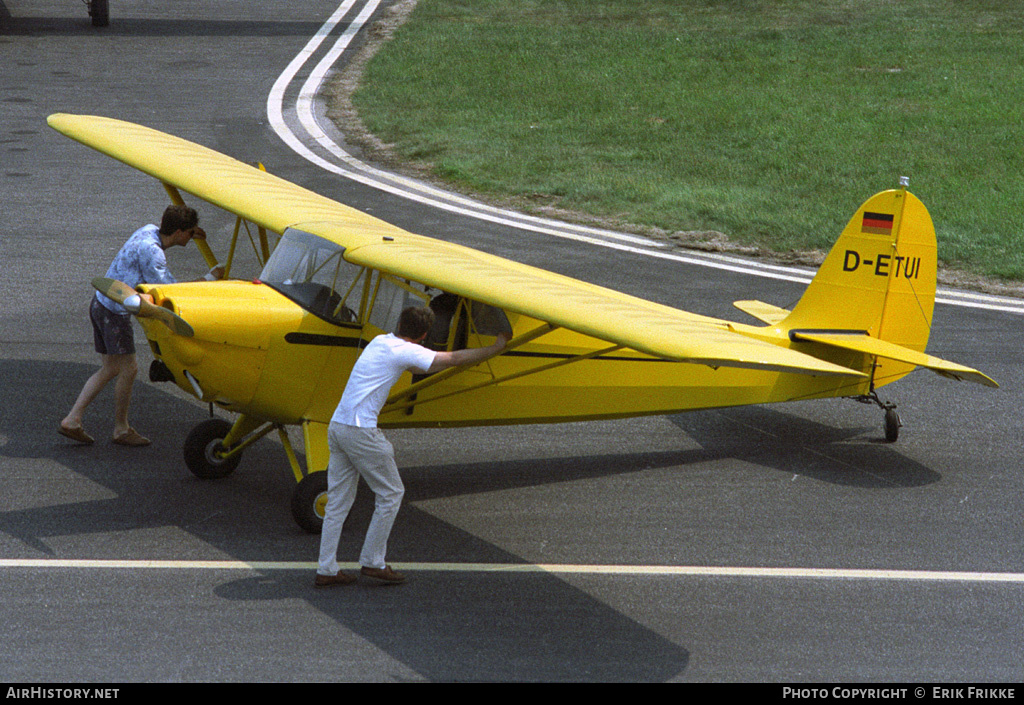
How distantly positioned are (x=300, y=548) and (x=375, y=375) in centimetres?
157

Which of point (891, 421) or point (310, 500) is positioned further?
point (891, 421)

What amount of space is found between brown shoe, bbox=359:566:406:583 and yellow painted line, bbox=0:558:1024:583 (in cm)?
27

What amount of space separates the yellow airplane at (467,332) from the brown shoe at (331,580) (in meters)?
0.75

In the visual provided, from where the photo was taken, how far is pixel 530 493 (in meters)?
8.48

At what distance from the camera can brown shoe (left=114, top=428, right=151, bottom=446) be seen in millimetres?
8984

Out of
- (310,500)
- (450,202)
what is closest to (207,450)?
(310,500)

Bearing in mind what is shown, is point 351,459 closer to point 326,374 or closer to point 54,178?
point 326,374

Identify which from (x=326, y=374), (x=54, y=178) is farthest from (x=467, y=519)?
(x=54, y=178)

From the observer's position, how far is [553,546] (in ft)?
25.1

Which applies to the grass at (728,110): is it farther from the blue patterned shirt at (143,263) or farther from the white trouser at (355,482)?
the white trouser at (355,482)

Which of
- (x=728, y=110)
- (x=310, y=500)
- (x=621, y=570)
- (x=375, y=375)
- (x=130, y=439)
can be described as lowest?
(x=621, y=570)

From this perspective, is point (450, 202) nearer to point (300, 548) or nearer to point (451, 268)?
point (451, 268)

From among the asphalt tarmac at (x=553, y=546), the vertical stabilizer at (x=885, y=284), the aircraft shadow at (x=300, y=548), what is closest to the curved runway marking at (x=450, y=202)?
the asphalt tarmac at (x=553, y=546)

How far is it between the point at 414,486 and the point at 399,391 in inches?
39.9
